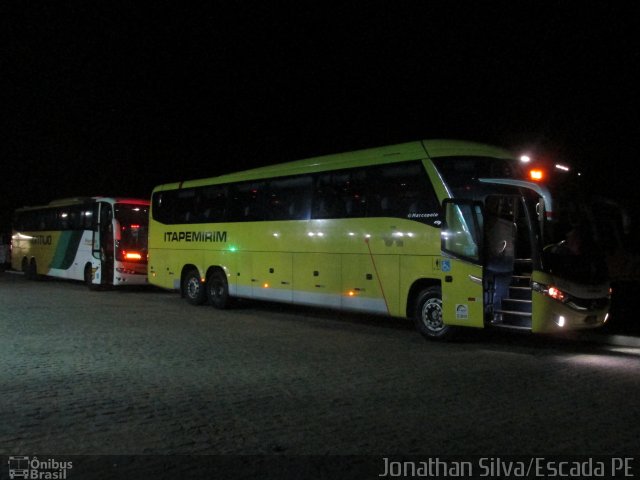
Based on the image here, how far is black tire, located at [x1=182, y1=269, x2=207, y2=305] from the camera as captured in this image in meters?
18.3

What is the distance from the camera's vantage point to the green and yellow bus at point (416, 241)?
1052 centimetres

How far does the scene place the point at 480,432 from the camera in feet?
19.7

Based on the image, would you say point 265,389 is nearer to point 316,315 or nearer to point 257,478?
point 257,478

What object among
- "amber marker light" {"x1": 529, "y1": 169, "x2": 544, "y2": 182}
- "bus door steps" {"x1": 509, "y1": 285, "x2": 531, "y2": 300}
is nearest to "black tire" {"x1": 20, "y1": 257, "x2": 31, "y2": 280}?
"bus door steps" {"x1": 509, "y1": 285, "x2": 531, "y2": 300}

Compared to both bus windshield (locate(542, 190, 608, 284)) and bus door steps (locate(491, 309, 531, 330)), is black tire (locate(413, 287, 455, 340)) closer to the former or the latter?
bus door steps (locate(491, 309, 531, 330))

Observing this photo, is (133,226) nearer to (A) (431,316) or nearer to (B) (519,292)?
(A) (431,316)

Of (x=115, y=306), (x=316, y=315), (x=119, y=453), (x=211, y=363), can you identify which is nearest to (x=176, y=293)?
(x=115, y=306)

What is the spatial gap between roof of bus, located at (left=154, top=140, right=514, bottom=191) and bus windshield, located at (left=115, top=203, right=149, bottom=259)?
708 centimetres

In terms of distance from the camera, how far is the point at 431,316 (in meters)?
11.9

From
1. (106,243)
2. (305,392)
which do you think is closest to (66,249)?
(106,243)

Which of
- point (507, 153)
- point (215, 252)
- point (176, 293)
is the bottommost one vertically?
point (176, 293)

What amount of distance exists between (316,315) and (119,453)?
11.4m

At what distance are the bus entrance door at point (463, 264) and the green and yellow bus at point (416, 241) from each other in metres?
0.02

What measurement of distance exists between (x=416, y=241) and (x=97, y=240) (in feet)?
50.2
